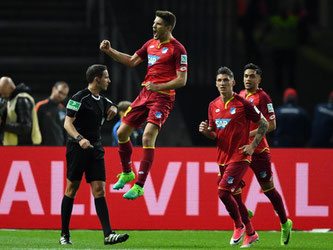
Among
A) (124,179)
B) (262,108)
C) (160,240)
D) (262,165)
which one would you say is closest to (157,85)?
(124,179)

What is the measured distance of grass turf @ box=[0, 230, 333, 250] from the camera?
40.4 ft

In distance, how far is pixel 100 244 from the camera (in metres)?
12.4

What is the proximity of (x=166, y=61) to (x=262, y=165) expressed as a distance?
2023 mm

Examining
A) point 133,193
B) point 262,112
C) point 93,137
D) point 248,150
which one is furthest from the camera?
point 262,112

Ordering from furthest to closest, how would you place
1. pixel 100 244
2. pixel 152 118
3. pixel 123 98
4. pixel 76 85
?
pixel 76 85, pixel 123 98, pixel 100 244, pixel 152 118

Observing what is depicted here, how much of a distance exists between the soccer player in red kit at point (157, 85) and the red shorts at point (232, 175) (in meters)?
1.00

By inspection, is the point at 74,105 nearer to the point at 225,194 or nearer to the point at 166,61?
the point at 166,61

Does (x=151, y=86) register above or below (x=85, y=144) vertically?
above

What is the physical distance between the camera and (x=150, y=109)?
11.6m

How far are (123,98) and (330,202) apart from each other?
521 cm

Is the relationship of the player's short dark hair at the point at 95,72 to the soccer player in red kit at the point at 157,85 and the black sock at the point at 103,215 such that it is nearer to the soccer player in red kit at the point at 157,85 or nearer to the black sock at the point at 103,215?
the soccer player in red kit at the point at 157,85

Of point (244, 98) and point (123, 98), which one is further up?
point (244, 98)

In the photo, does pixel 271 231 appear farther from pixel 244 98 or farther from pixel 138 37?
pixel 138 37

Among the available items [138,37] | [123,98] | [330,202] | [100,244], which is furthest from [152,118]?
[138,37]
